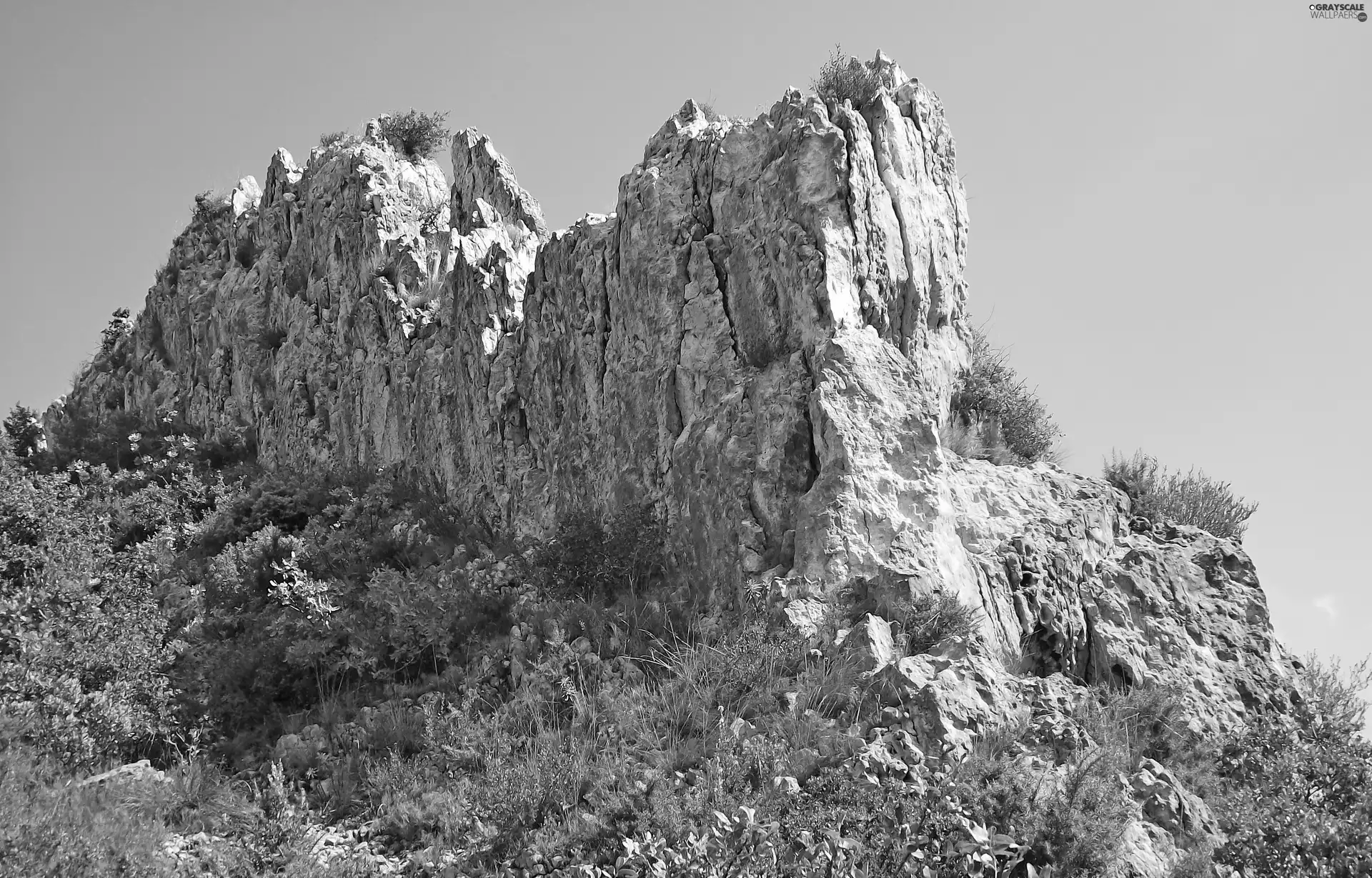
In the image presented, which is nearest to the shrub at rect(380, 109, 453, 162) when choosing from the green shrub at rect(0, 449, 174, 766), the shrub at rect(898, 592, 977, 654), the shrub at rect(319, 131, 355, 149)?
the shrub at rect(319, 131, 355, 149)

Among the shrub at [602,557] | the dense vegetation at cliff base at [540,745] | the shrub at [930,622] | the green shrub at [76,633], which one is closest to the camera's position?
the dense vegetation at cliff base at [540,745]

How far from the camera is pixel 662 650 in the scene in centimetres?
1085

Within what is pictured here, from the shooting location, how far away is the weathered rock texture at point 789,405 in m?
10.5

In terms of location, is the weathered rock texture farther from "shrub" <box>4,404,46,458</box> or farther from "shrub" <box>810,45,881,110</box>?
"shrub" <box>4,404,46,458</box>

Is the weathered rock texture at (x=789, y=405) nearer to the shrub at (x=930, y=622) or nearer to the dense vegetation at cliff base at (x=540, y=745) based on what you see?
the shrub at (x=930, y=622)

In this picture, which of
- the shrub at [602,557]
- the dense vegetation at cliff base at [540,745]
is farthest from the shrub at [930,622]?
the shrub at [602,557]

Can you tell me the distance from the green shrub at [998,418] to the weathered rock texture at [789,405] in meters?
0.34

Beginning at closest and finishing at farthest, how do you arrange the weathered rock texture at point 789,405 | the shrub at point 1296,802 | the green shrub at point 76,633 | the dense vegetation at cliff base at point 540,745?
the shrub at point 1296,802, the dense vegetation at cliff base at point 540,745, the weathered rock texture at point 789,405, the green shrub at point 76,633

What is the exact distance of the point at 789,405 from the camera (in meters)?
11.3

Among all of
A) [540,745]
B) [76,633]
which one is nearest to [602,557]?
[540,745]

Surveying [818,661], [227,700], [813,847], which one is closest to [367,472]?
[227,700]

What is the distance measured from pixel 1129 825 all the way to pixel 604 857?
4.46 metres

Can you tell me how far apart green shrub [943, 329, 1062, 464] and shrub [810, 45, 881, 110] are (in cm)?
400

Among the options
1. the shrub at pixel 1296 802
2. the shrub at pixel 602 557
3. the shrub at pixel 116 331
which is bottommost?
the shrub at pixel 1296 802
